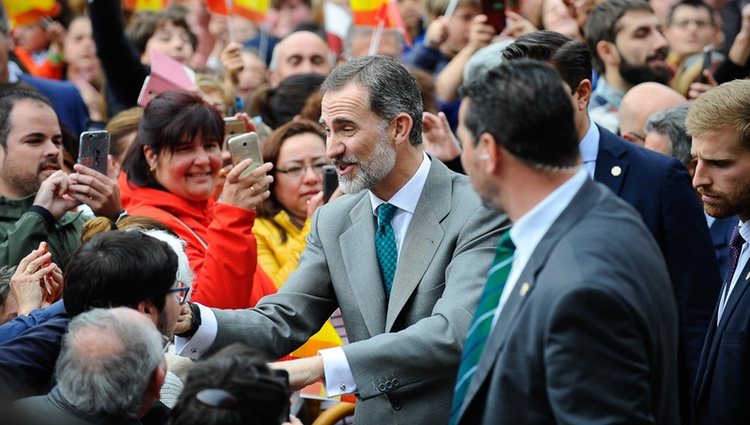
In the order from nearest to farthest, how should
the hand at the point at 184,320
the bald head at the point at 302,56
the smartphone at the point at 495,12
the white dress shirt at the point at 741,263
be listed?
the hand at the point at 184,320 → the white dress shirt at the point at 741,263 → the smartphone at the point at 495,12 → the bald head at the point at 302,56

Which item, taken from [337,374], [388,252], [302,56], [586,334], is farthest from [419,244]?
[302,56]

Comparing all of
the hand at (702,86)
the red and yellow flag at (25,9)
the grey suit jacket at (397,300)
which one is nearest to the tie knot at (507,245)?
the grey suit jacket at (397,300)

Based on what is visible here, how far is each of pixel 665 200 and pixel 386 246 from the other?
1306 millimetres

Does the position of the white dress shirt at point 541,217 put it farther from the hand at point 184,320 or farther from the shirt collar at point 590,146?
the shirt collar at point 590,146

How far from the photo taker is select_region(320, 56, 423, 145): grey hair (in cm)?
482

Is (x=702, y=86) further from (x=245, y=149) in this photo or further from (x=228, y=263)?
(x=228, y=263)

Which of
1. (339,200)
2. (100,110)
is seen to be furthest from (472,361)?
(100,110)

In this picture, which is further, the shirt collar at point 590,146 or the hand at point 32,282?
the shirt collar at point 590,146

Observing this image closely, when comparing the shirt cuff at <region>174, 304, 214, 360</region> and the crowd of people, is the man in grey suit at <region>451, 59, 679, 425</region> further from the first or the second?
the shirt cuff at <region>174, 304, 214, 360</region>

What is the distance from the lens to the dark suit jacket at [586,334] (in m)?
3.12

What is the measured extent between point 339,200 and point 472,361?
1636mm

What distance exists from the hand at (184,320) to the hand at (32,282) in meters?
0.86

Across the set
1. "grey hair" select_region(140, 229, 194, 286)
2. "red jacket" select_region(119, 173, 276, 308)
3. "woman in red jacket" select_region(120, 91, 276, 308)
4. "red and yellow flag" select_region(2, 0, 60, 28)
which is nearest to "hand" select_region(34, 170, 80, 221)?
"woman in red jacket" select_region(120, 91, 276, 308)

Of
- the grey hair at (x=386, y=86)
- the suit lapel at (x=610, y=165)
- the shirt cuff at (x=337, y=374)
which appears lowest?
the shirt cuff at (x=337, y=374)
